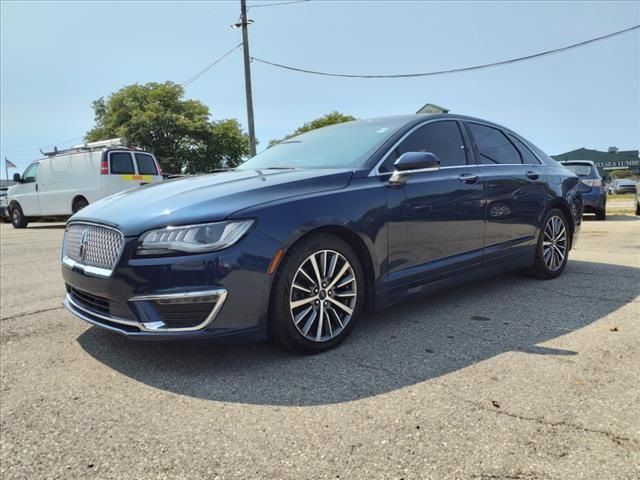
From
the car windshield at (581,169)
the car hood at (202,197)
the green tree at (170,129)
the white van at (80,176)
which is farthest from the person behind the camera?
the green tree at (170,129)

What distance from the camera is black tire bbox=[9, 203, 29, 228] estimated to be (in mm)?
14703

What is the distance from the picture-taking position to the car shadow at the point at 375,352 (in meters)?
2.57

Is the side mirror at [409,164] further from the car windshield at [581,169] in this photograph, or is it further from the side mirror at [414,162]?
the car windshield at [581,169]

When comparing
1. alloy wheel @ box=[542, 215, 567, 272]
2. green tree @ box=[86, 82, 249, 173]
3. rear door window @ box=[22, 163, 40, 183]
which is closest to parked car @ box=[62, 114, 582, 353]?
alloy wheel @ box=[542, 215, 567, 272]

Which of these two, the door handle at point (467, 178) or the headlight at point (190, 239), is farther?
the door handle at point (467, 178)

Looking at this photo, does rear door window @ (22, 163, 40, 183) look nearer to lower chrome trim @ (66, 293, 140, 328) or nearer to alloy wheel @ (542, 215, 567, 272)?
lower chrome trim @ (66, 293, 140, 328)

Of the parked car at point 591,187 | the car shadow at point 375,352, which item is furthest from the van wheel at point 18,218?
the parked car at point 591,187

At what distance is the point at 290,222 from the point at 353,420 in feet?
3.69

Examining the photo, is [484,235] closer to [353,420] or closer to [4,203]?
[353,420]

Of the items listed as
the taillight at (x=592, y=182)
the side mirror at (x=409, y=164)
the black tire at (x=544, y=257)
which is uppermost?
the side mirror at (x=409, y=164)

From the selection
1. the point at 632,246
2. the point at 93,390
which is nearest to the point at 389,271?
the point at 93,390

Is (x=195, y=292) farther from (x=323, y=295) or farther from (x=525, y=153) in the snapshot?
(x=525, y=153)

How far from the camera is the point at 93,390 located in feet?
8.52

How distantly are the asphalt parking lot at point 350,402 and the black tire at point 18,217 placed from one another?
12723mm
